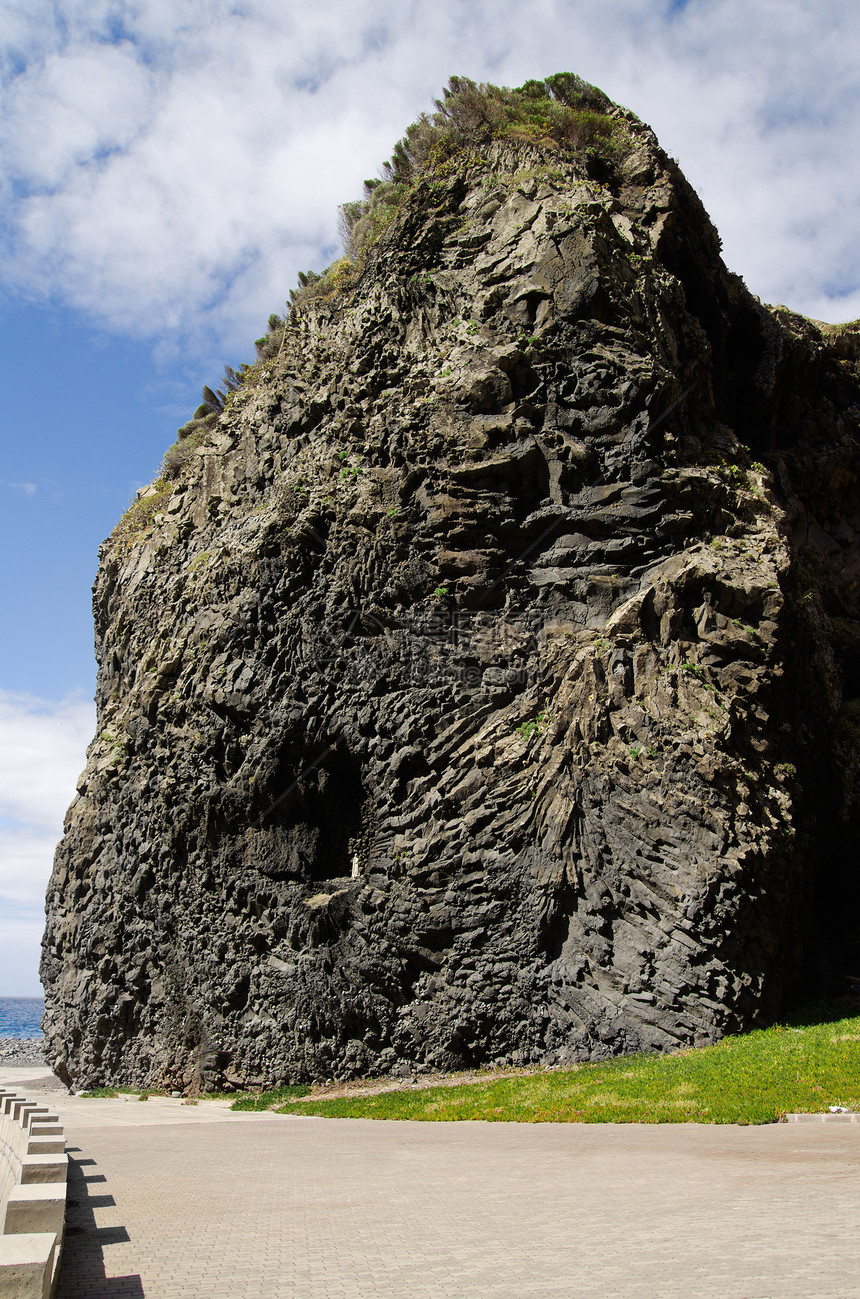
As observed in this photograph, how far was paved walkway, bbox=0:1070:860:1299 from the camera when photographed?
176 inches

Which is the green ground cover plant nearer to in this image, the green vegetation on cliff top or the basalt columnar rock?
the basalt columnar rock

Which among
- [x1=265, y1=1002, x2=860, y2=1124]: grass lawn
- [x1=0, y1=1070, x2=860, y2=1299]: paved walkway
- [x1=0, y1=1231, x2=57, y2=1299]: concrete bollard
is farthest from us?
[x1=265, y1=1002, x2=860, y2=1124]: grass lawn

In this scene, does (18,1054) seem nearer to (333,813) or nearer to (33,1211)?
(333,813)

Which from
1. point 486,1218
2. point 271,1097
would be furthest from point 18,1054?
point 486,1218

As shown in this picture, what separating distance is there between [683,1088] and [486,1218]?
249 inches

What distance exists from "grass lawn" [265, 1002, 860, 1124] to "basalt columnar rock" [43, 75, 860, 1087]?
106 centimetres

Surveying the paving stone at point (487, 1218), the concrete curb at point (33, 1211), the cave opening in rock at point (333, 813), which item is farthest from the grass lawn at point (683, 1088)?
the concrete curb at point (33, 1211)

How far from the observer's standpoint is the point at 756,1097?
10.4 meters

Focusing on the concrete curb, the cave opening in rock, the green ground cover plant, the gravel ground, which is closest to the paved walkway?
the concrete curb

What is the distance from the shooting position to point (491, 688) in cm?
1848

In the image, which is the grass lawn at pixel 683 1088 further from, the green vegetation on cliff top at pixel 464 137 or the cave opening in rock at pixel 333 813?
the green vegetation on cliff top at pixel 464 137

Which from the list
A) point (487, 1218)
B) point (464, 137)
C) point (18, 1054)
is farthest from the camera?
point (18, 1054)

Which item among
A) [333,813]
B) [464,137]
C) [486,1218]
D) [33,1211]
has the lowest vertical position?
[486,1218]

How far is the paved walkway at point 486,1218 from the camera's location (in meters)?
4.46
